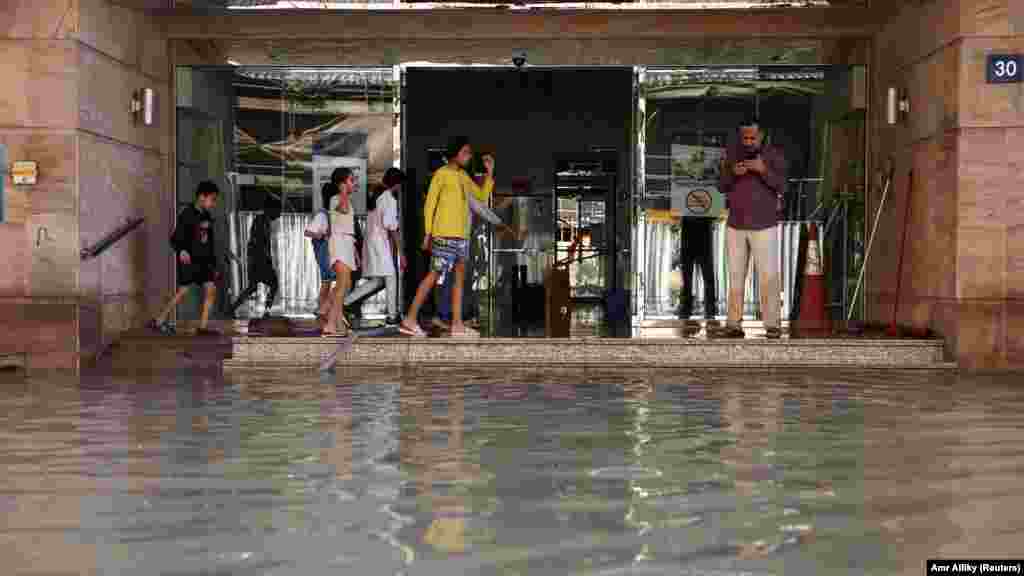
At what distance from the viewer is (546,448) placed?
6.90 m

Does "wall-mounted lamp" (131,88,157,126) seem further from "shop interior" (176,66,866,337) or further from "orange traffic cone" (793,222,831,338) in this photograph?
"orange traffic cone" (793,222,831,338)

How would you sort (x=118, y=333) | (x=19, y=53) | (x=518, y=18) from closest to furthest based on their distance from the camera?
(x=19, y=53) → (x=118, y=333) → (x=518, y=18)

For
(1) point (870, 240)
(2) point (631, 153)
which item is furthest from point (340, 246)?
(1) point (870, 240)

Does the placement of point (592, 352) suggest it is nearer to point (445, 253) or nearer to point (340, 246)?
point (445, 253)

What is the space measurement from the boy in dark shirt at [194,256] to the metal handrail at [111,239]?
1.32 ft

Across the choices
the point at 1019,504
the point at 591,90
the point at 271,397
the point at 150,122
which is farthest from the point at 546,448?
the point at 591,90

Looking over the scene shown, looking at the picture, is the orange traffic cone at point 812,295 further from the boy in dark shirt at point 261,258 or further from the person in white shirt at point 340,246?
the boy in dark shirt at point 261,258

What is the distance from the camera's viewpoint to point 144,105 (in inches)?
577

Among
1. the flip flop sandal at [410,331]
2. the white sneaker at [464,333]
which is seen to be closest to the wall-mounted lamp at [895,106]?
the white sneaker at [464,333]

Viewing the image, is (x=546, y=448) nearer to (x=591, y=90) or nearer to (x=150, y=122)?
(x=150, y=122)

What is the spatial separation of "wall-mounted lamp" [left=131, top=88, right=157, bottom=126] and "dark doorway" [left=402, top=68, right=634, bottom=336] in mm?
8866

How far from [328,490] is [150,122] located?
9.80m

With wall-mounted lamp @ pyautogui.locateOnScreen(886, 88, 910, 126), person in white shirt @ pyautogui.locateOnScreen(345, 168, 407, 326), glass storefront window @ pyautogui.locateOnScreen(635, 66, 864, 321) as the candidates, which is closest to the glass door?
glass storefront window @ pyautogui.locateOnScreen(635, 66, 864, 321)

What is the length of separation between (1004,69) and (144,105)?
302 inches
